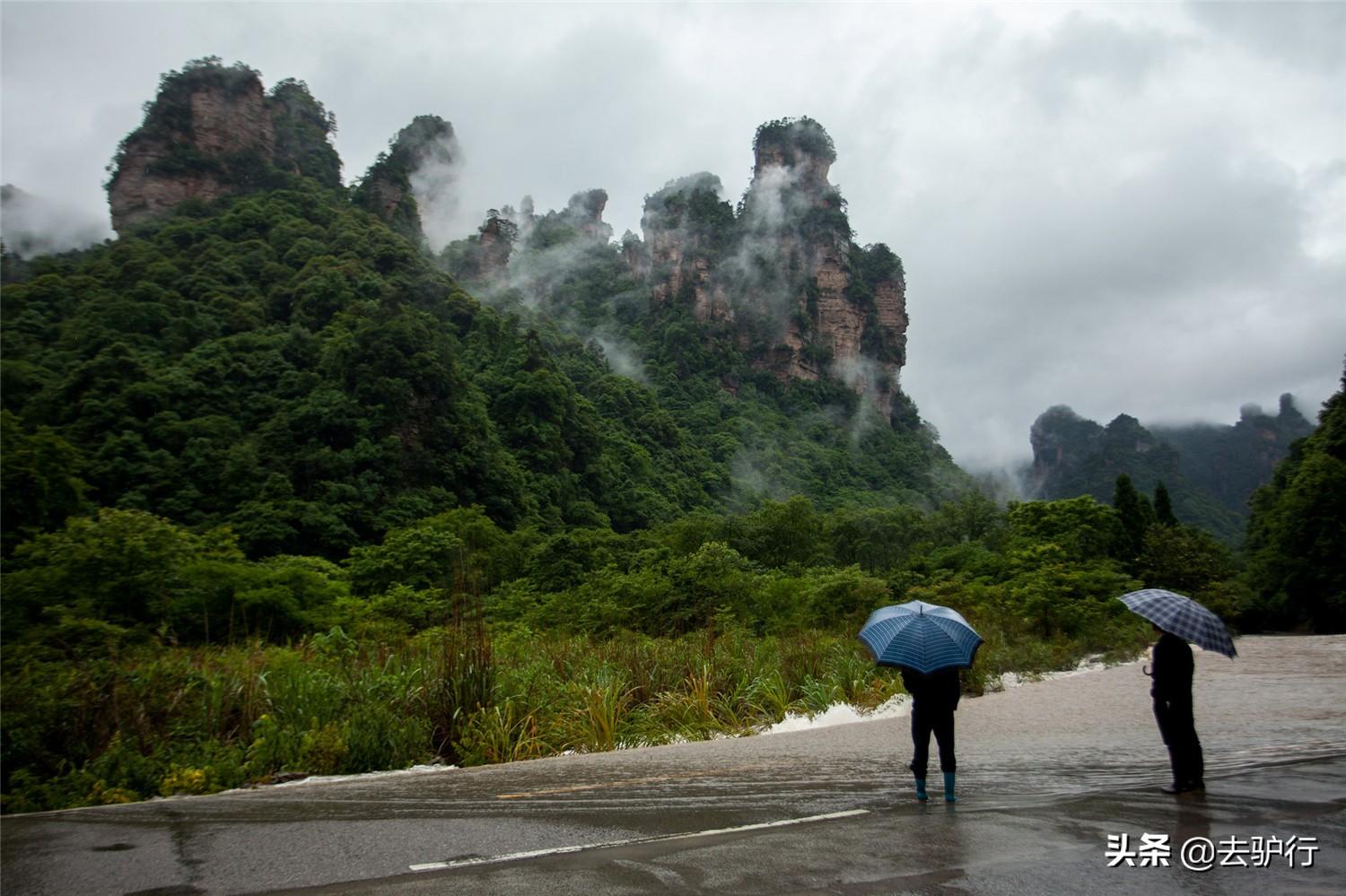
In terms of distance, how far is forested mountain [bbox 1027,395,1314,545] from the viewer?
9644 centimetres

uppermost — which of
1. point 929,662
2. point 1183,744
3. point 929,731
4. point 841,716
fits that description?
point 929,662

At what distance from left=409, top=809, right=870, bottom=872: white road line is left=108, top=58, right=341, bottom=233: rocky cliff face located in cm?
7417

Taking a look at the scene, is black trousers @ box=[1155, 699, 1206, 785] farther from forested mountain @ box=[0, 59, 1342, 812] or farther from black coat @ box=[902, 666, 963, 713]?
forested mountain @ box=[0, 59, 1342, 812]

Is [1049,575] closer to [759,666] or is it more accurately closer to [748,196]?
[759,666]

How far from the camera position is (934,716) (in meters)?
4.60

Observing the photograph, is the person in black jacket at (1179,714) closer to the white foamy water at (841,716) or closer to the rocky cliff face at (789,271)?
the white foamy water at (841,716)

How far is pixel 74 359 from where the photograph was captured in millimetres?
36969

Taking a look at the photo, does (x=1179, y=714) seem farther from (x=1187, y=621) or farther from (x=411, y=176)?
(x=411, y=176)

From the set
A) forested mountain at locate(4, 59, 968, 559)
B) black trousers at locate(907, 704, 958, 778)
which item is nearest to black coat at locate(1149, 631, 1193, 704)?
black trousers at locate(907, 704, 958, 778)

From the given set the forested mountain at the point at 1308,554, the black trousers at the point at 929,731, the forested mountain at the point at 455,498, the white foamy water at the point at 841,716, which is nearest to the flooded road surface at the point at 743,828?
the black trousers at the point at 929,731

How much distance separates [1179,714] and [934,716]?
1.43m

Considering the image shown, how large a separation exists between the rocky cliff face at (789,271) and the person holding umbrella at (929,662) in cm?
9404

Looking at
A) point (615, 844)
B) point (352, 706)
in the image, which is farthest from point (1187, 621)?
point (352, 706)

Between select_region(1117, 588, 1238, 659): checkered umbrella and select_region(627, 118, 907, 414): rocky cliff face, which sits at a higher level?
select_region(627, 118, 907, 414): rocky cliff face
